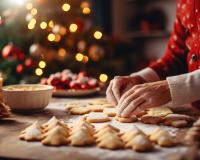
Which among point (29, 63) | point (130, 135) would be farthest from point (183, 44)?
point (29, 63)

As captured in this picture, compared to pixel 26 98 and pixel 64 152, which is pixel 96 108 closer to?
pixel 26 98

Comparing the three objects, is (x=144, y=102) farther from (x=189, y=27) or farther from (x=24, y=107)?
(x=189, y=27)

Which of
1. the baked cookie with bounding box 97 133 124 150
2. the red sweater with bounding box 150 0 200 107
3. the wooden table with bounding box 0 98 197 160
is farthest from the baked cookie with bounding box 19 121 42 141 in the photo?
the red sweater with bounding box 150 0 200 107

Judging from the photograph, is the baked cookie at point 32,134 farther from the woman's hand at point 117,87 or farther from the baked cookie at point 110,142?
the woman's hand at point 117,87

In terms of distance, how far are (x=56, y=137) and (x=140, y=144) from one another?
252 millimetres

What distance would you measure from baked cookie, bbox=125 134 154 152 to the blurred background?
1514mm

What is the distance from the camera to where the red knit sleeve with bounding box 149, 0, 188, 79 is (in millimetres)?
2047

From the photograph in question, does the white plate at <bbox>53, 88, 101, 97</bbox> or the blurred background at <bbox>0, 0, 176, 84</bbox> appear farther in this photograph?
the blurred background at <bbox>0, 0, 176, 84</bbox>

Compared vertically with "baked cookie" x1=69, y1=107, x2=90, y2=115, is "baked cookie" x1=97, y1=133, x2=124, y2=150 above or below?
below

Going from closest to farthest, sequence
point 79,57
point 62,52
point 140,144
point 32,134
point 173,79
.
A: point 140,144, point 32,134, point 173,79, point 79,57, point 62,52

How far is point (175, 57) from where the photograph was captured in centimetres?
210

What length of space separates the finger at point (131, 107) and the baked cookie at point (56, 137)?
0.30m

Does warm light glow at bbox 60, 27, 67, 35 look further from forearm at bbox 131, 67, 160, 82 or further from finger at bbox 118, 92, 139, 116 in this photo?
finger at bbox 118, 92, 139, 116

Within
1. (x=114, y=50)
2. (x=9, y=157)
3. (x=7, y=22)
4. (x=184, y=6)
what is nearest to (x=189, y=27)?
(x=184, y=6)
